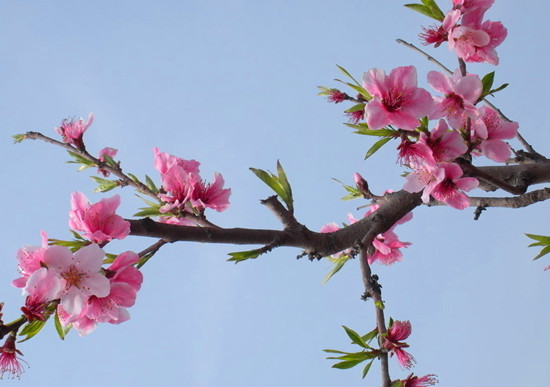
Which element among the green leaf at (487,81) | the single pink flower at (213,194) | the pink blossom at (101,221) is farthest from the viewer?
the single pink flower at (213,194)

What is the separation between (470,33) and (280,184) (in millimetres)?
823

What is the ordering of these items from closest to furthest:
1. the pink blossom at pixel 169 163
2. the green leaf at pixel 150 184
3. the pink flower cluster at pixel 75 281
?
the pink flower cluster at pixel 75 281 < the pink blossom at pixel 169 163 < the green leaf at pixel 150 184

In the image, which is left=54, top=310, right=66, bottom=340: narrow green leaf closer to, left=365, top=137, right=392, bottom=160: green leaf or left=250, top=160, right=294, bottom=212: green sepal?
left=250, top=160, right=294, bottom=212: green sepal

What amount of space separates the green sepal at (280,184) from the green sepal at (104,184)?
28.7 inches

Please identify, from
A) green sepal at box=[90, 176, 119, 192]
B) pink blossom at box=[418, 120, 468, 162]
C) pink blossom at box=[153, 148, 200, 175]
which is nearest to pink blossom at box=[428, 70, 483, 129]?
pink blossom at box=[418, 120, 468, 162]

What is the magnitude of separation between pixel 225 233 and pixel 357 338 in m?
0.54

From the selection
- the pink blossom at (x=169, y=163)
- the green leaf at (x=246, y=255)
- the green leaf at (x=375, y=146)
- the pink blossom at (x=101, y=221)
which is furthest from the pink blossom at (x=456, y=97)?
the pink blossom at (x=101, y=221)

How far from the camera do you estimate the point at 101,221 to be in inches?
70.4

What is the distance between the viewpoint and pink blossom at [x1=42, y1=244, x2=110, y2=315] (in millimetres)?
A: 1665

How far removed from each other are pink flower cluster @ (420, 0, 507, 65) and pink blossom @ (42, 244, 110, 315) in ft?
4.39

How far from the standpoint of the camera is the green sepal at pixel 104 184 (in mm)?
2568

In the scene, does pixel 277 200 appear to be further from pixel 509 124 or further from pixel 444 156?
Result: pixel 509 124

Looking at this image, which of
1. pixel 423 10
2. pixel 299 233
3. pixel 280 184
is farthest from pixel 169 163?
pixel 423 10

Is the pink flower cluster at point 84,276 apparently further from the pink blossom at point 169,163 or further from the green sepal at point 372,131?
the green sepal at point 372,131
